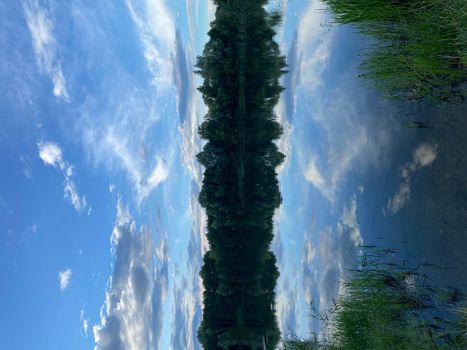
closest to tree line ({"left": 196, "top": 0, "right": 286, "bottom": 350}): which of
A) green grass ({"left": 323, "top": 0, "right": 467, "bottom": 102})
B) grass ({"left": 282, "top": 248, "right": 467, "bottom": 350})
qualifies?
grass ({"left": 282, "top": 248, "right": 467, "bottom": 350})

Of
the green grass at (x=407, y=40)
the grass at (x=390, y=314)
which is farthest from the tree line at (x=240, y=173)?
the green grass at (x=407, y=40)

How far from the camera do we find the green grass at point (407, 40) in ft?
22.9

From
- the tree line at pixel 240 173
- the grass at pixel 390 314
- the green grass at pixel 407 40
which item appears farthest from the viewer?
the tree line at pixel 240 173

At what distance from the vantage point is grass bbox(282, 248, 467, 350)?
8273 mm

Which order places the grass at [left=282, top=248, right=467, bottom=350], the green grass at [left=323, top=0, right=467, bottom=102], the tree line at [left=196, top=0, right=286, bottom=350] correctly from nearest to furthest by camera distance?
the green grass at [left=323, top=0, right=467, bottom=102] < the grass at [left=282, top=248, right=467, bottom=350] < the tree line at [left=196, top=0, right=286, bottom=350]

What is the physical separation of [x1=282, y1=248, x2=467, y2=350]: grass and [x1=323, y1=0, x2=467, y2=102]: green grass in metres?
4.53

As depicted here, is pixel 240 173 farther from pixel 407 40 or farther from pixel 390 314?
pixel 407 40

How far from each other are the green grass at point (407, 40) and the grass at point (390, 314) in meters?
4.53

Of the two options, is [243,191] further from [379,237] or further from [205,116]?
[379,237]

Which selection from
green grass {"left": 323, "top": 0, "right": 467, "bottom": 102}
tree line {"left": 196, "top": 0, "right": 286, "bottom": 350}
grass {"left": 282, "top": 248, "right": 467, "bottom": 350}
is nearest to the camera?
green grass {"left": 323, "top": 0, "right": 467, "bottom": 102}

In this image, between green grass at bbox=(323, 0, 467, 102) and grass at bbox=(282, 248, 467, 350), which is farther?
Result: grass at bbox=(282, 248, 467, 350)

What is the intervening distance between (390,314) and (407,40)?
5726mm

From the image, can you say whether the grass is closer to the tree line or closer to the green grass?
the green grass

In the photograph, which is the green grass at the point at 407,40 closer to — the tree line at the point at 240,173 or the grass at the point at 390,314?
the grass at the point at 390,314
